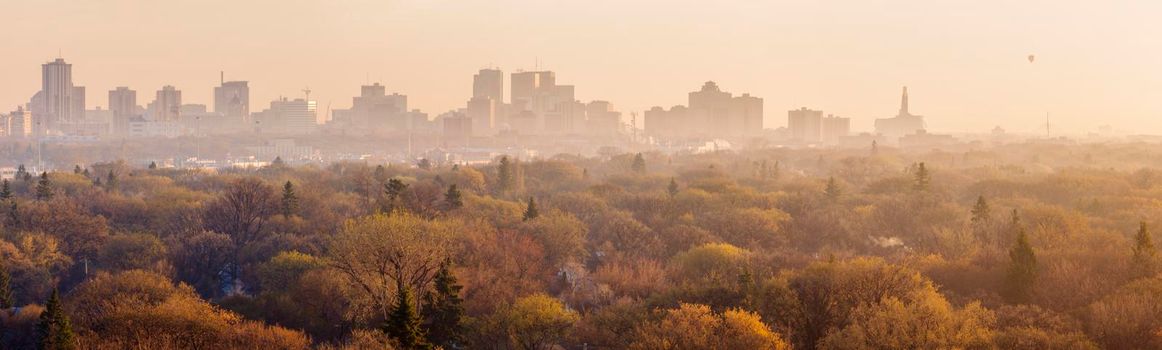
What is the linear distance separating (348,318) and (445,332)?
388 centimetres

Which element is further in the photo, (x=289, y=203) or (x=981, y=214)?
(x=289, y=203)

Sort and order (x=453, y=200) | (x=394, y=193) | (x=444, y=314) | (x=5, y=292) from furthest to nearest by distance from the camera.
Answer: (x=453, y=200), (x=394, y=193), (x=5, y=292), (x=444, y=314)

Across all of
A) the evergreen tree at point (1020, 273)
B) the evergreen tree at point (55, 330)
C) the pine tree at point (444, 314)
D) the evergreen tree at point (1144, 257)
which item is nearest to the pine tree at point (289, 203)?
the evergreen tree at point (55, 330)

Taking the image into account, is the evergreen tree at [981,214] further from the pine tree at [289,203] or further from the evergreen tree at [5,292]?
the evergreen tree at [5,292]

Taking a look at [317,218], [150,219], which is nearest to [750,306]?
[317,218]

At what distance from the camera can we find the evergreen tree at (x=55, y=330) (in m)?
27.4

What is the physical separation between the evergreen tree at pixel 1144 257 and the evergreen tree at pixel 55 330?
3384 cm

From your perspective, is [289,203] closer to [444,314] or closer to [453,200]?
[453,200]

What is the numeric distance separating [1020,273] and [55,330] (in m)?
31.1

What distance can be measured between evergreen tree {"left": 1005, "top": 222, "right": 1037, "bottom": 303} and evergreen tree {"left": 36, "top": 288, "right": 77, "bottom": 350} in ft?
97.9

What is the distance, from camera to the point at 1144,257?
35.5m

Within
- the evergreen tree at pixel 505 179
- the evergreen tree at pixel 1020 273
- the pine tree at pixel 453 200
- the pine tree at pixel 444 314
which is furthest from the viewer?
the evergreen tree at pixel 505 179

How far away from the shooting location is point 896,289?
32281 millimetres

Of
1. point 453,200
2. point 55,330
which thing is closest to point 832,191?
point 453,200
